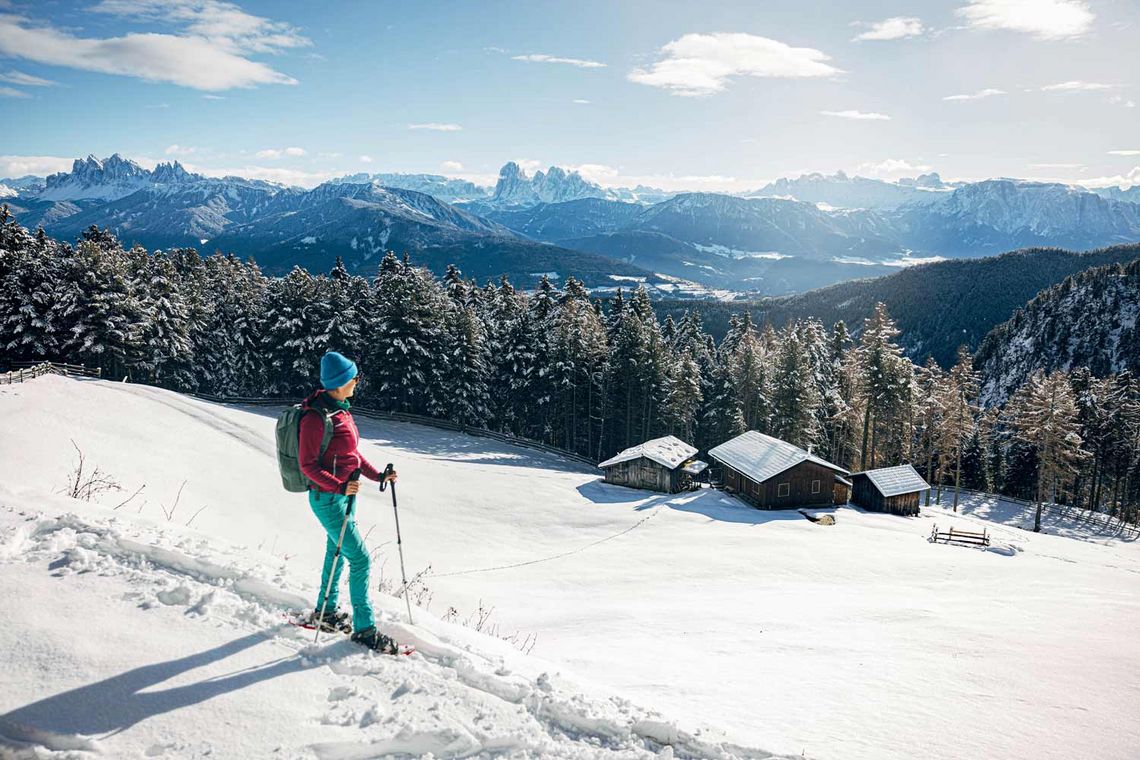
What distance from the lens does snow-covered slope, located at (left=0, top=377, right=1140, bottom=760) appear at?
170 inches

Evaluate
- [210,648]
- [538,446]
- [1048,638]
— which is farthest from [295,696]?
[538,446]

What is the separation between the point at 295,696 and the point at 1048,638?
38.6 ft

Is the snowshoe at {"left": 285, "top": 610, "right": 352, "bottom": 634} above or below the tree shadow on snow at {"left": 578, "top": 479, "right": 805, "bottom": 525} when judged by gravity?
above

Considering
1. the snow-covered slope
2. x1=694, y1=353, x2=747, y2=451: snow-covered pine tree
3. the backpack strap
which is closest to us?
the snow-covered slope

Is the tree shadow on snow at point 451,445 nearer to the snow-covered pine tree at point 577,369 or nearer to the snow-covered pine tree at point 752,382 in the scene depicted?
the snow-covered pine tree at point 577,369

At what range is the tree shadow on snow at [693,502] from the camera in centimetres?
3055

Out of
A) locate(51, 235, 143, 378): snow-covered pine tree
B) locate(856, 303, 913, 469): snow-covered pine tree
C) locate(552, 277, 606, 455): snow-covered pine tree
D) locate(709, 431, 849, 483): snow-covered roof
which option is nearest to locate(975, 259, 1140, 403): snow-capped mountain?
locate(856, 303, 913, 469): snow-covered pine tree

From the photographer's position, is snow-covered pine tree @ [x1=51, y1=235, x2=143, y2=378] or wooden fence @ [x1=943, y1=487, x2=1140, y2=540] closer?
snow-covered pine tree @ [x1=51, y1=235, x2=143, y2=378]

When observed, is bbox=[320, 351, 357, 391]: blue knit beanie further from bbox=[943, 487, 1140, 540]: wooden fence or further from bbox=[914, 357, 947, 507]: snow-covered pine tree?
bbox=[943, 487, 1140, 540]: wooden fence

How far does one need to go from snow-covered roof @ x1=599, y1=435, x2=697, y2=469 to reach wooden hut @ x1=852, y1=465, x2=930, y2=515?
11.5 meters

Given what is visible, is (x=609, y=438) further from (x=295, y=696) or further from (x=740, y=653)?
(x=295, y=696)

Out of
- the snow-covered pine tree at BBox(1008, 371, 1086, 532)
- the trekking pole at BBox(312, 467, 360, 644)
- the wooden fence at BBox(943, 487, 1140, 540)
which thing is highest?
the trekking pole at BBox(312, 467, 360, 644)

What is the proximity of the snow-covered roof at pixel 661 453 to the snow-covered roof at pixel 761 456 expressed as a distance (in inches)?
101

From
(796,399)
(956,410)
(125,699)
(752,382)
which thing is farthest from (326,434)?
(956,410)
